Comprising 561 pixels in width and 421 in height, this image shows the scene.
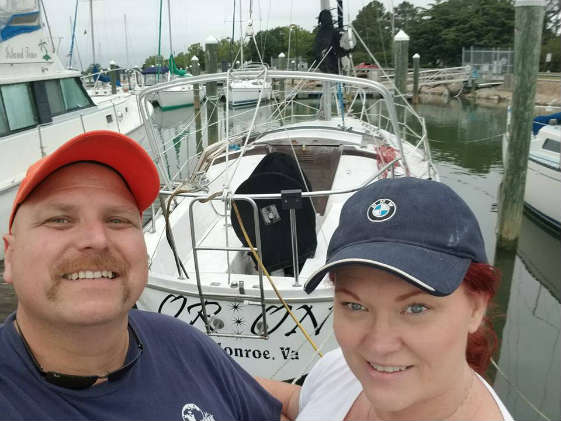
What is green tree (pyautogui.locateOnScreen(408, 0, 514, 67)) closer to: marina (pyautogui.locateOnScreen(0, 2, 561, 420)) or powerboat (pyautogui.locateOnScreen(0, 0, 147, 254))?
marina (pyautogui.locateOnScreen(0, 2, 561, 420))

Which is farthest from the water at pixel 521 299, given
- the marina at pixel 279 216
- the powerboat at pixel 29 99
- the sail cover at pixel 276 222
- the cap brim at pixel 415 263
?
the powerboat at pixel 29 99

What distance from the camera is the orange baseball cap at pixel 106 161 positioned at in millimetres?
1403

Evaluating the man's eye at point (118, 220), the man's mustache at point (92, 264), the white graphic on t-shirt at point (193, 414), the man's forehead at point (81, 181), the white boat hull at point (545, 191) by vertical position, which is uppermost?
the man's forehead at point (81, 181)

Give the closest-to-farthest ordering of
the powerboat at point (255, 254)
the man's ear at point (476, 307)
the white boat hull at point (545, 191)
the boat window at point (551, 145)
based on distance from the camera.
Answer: the man's ear at point (476, 307) → the powerboat at point (255, 254) → the white boat hull at point (545, 191) → the boat window at point (551, 145)

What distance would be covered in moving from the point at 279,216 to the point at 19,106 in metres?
7.17

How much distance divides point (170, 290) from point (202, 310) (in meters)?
0.33

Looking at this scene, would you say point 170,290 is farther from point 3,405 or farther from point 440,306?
point 440,306

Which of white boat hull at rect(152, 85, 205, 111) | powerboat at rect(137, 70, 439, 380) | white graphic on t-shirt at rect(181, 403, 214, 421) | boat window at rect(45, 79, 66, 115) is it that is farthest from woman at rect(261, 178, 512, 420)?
white boat hull at rect(152, 85, 205, 111)

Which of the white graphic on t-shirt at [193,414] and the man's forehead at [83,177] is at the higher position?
the man's forehead at [83,177]

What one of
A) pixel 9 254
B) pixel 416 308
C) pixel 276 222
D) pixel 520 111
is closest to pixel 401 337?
pixel 416 308

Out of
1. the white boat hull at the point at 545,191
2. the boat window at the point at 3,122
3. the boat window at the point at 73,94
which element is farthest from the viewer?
the boat window at the point at 73,94

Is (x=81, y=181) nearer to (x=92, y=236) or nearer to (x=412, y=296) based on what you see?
(x=92, y=236)

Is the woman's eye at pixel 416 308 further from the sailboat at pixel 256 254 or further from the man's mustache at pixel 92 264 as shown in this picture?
the sailboat at pixel 256 254

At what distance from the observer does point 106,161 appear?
1527 mm
